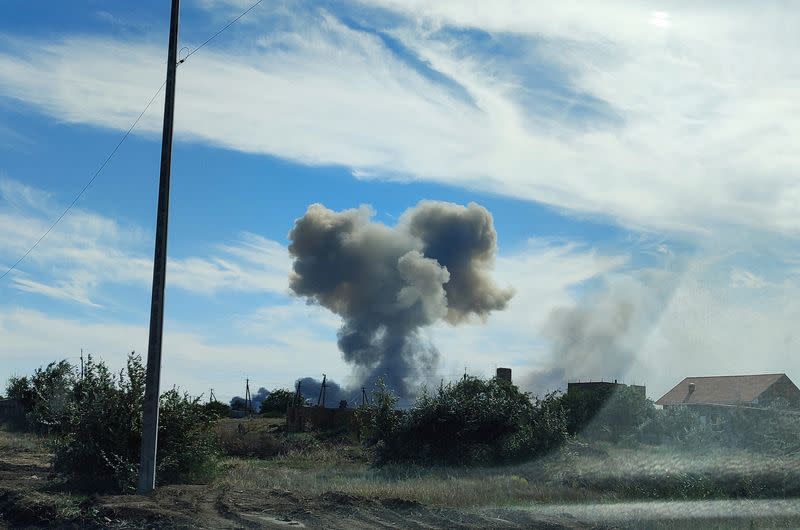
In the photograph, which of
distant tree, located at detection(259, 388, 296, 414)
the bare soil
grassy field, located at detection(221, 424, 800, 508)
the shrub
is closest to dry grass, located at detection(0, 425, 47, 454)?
grassy field, located at detection(221, 424, 800, 508)

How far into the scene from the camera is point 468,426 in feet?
93.6

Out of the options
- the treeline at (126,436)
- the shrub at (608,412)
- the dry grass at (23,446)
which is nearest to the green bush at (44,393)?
the dry grass at (23,446)

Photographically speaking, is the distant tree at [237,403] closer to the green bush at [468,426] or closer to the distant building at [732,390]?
the distant building at [732,390]

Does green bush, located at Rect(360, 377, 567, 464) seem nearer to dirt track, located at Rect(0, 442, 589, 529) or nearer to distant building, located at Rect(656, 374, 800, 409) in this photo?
dirt track, located at Rect(0, 442, 589, 529)

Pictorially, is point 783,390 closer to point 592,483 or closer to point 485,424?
point 485,424

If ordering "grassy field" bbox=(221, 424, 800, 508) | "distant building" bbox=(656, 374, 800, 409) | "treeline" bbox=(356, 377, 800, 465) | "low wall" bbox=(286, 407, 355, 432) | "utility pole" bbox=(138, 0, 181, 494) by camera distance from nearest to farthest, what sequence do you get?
"utility pole" bbox=(138, 0, 181, 494), "grassy field" bbox=(221, 424, 800, 508), "treeline" bbox=(356, 377, 800, 465), "low wall" bbox=(286, 407, 355, 432), "distant building" bbox=(656, 374, 800, 409)

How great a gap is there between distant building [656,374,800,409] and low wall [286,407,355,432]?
26275mm

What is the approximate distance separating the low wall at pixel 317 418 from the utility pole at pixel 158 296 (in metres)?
29.7

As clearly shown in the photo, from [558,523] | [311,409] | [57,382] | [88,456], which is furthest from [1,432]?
[558,523]

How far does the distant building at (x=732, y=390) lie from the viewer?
203 ft

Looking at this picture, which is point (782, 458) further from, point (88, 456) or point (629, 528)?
point (88, 456)

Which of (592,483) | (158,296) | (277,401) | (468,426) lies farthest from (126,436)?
(277,401)

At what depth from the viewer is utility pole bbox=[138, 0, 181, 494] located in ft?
48.4

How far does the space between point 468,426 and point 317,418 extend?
1821 centimetres
